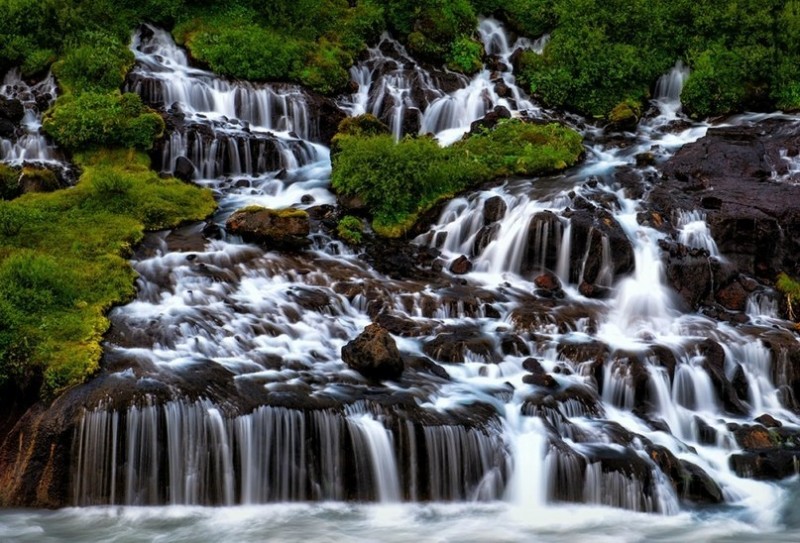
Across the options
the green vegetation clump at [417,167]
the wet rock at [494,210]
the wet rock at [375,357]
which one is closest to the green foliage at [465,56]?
the green vegetation clump at [417,167]

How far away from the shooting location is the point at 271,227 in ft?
47.5

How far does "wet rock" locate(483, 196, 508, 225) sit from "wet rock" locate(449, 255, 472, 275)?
1271 millimetres

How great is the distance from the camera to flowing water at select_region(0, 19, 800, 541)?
28.4 feet

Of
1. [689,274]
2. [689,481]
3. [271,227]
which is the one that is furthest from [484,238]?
[689,481]

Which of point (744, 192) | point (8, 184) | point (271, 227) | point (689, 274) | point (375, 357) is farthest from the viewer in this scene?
point (744, 192)

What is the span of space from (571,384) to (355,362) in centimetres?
304

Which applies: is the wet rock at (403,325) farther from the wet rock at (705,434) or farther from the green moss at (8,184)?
the green moss at (8,184)

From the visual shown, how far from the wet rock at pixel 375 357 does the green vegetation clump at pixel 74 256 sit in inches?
129

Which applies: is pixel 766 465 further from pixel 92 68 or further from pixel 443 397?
pixel 92 68

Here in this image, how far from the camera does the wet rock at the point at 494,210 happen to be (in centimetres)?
1552

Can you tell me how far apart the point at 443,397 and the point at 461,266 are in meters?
4.86

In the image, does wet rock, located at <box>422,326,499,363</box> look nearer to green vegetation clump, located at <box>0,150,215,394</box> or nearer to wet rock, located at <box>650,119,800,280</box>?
green vegetation clump, located at <box>0,150,215,394</box>

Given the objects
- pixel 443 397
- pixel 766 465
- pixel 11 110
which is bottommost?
pixel 766 465

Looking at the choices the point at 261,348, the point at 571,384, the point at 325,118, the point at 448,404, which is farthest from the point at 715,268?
the point at 325,118
